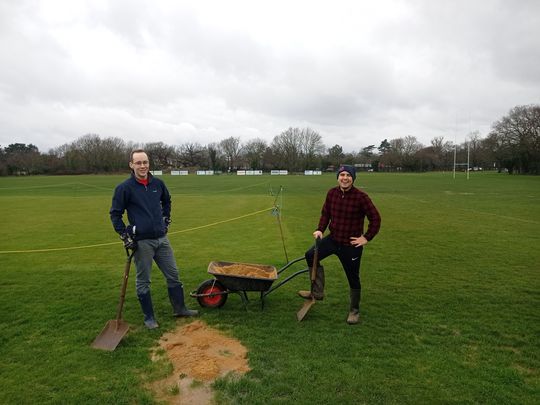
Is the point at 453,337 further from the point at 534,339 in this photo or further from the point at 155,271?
the point at 155,271

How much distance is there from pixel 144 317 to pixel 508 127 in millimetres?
75517

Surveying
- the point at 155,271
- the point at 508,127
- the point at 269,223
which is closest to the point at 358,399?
the point at 155,271

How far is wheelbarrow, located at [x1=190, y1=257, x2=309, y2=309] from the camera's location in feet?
15.1

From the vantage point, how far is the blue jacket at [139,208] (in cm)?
418

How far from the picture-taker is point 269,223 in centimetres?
1238

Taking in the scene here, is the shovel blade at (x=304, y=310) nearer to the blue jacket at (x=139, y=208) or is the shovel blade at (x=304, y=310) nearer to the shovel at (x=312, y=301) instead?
the shovel at (x=312, y=301)

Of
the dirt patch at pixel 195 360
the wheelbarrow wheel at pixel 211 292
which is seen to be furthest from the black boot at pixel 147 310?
the wheelbarrow wheel at pixel 211 292

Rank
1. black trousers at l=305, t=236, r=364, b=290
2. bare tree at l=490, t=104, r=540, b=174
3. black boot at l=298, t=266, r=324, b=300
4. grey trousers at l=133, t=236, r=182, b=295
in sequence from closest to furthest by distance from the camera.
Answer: grey trousers at l=133, t=236, r=182, b=295 < black trousers at l=305, t=236, r=364, b=290 < black boot at l=298, t=266, r=324, b=300 < bare tree at l=490, t=104, r=540, b=174

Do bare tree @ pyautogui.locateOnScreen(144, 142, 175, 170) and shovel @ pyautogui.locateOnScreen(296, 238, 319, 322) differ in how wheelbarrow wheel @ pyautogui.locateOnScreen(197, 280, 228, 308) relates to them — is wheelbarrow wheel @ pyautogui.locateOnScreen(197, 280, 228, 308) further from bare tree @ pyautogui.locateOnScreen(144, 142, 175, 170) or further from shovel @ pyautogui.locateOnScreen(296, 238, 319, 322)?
bare tree @ pyautogui.locateOnScreen(144, 142, 175, 170)

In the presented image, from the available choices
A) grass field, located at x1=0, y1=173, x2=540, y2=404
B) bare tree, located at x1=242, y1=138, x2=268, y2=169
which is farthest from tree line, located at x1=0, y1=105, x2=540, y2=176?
grass field, located at x1=0, y1=173, x2=540, y2=404

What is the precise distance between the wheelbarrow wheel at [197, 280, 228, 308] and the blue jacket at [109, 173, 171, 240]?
106 centimetres

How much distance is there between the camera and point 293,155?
103m

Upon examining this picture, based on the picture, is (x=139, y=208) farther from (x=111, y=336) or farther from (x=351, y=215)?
(x=351, y=215)

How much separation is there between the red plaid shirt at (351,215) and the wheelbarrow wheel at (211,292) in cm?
175
